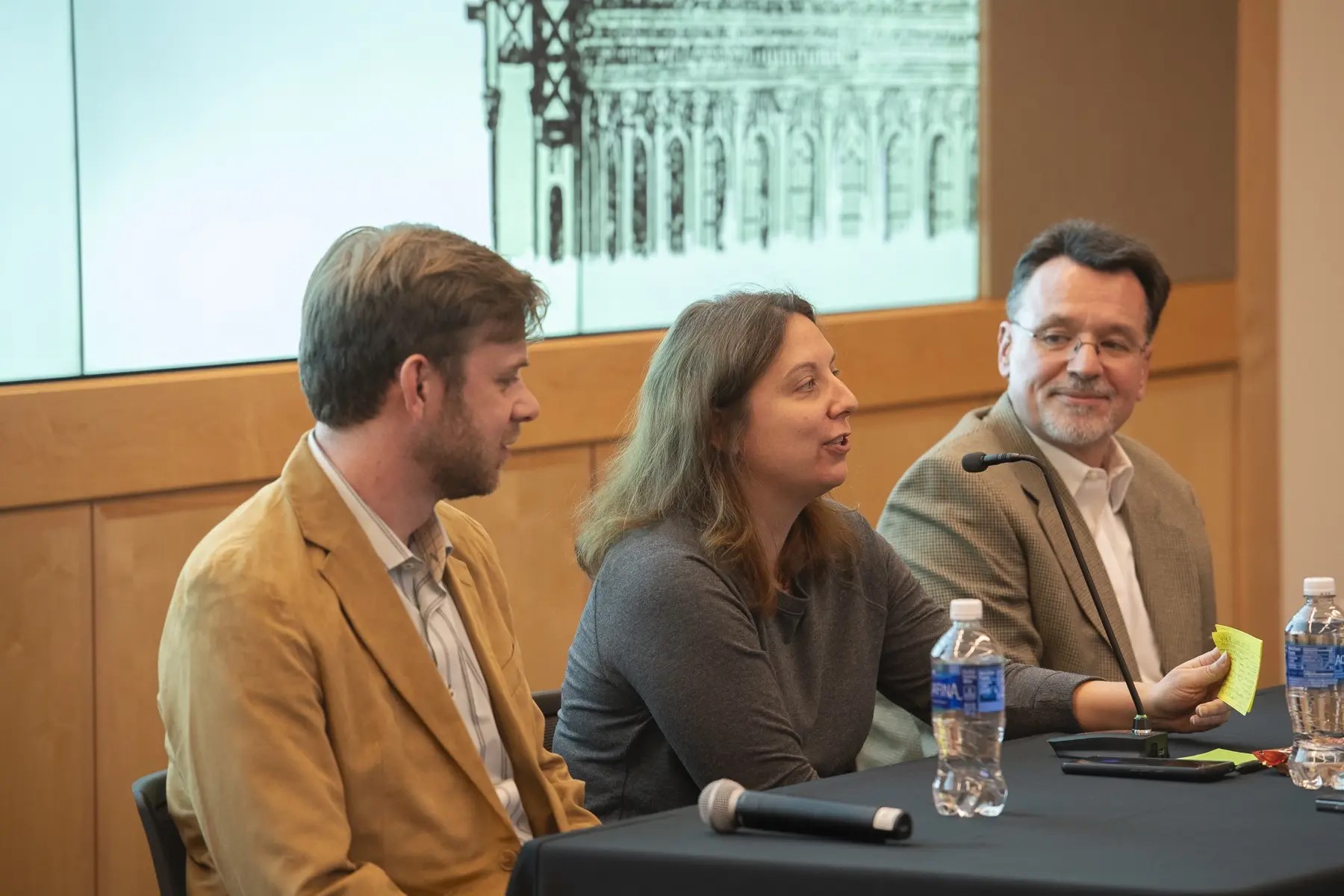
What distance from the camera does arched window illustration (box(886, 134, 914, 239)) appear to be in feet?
15.0

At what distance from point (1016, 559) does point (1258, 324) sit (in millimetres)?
2776

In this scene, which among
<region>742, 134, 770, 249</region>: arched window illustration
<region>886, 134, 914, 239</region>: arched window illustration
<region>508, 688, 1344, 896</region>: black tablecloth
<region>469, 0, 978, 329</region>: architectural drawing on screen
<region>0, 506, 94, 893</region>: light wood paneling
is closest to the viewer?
<region>508, 688, 1344, 896</region>: black tablecloth

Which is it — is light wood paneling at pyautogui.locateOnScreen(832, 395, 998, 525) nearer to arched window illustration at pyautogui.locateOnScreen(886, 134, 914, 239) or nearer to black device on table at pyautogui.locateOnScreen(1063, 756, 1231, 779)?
arched window illustration at pyautogui.locateOnScreen(886, 134, 914, 239)

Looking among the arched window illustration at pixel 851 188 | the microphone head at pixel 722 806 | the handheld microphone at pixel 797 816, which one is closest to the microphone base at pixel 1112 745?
the handheld microphone at pixel 797 816

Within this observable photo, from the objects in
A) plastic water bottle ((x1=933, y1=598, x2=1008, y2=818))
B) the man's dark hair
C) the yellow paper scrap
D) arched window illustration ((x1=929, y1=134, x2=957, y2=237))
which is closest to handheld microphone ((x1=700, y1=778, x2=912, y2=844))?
plastic water bottle ((x1=933, y1=598, x2=1008, y2=818))

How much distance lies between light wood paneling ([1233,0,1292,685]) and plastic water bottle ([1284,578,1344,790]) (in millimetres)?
3167

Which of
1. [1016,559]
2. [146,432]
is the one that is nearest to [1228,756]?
[1016,559]

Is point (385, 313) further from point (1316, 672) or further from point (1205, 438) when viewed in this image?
point (1205, 438)

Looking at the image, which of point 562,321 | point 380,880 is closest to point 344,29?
point 562,321

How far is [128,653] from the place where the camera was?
318cm

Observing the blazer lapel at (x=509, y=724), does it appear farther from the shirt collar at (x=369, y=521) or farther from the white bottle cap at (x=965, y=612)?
the white bottle cap at (x=965, y=612)

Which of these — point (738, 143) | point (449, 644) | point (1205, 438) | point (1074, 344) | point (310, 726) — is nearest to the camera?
point (310, 726)

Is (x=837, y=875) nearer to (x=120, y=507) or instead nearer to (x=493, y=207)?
(x=120, y=507)

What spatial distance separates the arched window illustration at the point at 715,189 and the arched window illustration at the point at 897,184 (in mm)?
566
